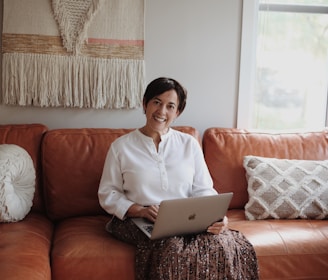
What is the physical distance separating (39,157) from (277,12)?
169cm

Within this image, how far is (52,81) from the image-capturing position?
2346mm

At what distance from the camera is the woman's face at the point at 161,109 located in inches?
74.2

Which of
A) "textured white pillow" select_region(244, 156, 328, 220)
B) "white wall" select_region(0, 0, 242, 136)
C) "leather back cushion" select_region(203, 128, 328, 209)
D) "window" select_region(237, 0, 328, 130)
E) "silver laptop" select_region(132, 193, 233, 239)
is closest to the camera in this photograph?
"silver laptop" select_region(132, 193, 233, 239)

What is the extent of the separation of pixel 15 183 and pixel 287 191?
1.31 m

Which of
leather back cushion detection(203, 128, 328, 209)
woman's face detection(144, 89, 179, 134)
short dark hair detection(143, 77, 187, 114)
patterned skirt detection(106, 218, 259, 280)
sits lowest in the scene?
patterned skirt detection(106, 218, 259, 280)

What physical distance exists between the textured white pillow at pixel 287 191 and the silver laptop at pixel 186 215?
439 mm

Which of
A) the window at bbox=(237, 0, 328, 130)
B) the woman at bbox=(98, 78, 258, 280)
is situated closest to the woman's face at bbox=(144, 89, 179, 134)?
the woman at bbox=(98, 78, 258, 280)

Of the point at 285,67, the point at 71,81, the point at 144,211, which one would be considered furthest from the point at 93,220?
the point at 285,67

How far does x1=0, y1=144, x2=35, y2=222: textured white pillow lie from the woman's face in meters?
0.61

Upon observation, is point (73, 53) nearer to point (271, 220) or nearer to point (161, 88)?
point (161, 88)

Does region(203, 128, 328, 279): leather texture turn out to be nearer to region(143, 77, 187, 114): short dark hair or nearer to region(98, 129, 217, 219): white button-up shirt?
region(98, 129, 217, 219): white button-up shirt

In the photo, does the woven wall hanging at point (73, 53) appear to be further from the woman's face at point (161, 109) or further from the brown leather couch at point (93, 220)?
the woman's face at point (161, 109)

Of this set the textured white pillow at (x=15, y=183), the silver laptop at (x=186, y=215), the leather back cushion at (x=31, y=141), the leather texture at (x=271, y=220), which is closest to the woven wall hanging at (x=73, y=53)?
the leather back cushion at (x=31, y=141)

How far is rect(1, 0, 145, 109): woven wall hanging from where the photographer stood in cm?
229
